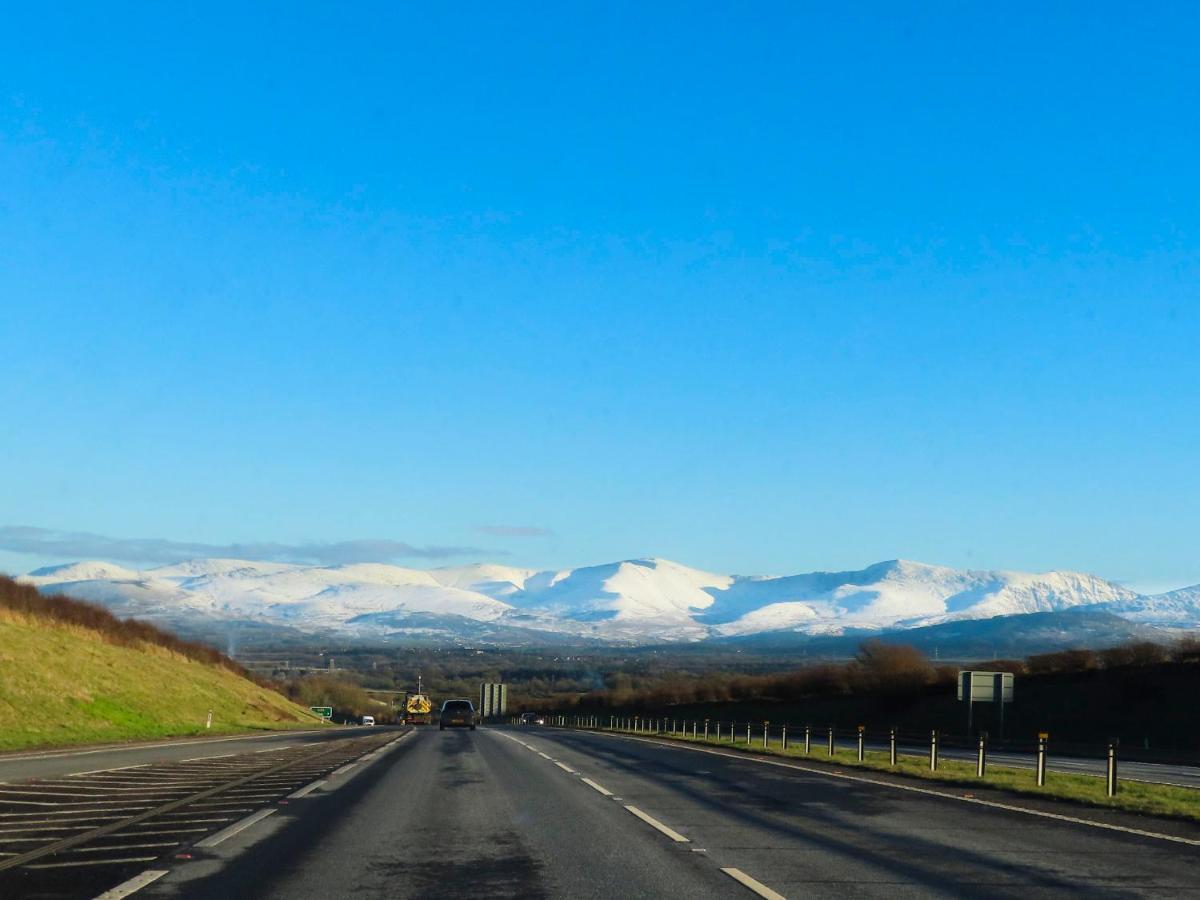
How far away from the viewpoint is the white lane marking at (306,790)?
2009 cm

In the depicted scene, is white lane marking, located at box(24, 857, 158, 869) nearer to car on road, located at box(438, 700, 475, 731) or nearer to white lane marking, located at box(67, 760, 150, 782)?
white lane marking, located at box(67, 760, 150, 782)

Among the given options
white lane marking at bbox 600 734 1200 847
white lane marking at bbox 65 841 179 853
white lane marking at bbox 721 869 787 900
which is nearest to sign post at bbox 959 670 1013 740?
white lane marking at bbox 600 734 1200 847

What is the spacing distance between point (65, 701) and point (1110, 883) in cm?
4449

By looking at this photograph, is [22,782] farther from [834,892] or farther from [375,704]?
[375,704]

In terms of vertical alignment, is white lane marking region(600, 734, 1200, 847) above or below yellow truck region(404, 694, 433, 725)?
above

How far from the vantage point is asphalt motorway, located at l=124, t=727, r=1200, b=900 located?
11023 mm

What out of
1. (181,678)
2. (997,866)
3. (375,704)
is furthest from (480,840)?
(375,704)

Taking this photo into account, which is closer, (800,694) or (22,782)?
(22,782)

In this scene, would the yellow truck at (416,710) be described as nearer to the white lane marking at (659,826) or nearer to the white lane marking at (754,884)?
the white lane marking at (659,826)

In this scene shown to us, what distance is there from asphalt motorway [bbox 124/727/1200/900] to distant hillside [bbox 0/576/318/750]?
23.0 meters

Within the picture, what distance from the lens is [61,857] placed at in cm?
1248

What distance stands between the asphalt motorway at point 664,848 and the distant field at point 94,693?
22.6 meters

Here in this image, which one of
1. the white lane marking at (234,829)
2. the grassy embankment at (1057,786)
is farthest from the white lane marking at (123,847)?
the grassy embankment at (1057,786)

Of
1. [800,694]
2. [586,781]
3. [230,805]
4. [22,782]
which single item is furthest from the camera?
[800,694]
